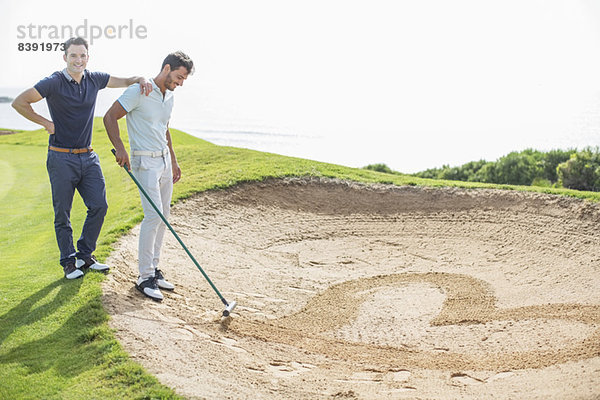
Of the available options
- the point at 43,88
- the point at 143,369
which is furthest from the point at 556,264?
the point at 43,88

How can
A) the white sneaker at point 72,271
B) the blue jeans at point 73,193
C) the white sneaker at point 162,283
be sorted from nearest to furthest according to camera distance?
the blue jeans at point 73,193
the white sneaker at point 72,271
the white sneaker at point 162,283

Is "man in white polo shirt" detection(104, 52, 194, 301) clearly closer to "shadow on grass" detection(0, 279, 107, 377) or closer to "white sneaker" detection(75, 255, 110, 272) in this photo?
"white sneaker" detection(75, 255, 110, 272)

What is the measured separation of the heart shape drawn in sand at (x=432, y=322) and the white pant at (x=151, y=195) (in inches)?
53.0

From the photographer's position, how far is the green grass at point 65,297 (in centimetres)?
475

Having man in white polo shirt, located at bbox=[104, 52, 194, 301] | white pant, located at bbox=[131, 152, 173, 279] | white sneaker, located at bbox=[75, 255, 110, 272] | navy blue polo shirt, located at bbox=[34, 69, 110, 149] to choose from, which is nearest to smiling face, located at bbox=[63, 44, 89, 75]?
navy blue polo shirt, located at bbox=[34, 69, 110, 149]

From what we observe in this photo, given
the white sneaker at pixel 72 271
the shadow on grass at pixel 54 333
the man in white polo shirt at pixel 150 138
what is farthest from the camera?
the white sneaker at pixel 72 271

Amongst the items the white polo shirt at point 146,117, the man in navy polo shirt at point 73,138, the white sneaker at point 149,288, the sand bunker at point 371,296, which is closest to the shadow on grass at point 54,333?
the sand bunker at point 371,296

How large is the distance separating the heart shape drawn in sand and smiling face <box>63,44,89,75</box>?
11.4 ft

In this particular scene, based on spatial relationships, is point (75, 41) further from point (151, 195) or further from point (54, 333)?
point (54, 333)

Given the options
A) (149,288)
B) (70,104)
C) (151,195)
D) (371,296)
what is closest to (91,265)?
(149,288)

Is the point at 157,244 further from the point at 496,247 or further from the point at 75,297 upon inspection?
the point at 496,247

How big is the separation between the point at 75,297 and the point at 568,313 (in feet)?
19.8

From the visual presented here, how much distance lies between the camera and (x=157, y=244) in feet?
23.7

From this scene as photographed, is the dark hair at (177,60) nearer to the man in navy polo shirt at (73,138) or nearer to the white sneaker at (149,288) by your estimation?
the man in navy polo shirt at (73,138)
